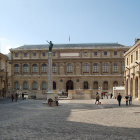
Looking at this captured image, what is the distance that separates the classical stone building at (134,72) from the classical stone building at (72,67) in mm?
17376

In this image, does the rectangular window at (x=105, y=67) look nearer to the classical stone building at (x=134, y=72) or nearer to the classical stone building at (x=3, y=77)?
the classical stone building at (x=134, y=72)

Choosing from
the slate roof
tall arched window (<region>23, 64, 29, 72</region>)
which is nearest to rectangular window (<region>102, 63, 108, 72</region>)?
the slate roof

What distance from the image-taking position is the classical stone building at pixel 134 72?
32.6 metres

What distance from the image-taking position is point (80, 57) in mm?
59156

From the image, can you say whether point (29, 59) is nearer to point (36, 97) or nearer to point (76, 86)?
point (76, 86)

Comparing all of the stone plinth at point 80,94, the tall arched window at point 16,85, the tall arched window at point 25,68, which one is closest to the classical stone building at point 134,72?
the stone plinth at point 80,94

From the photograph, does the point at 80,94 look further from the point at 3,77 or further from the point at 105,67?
the point at 105,67

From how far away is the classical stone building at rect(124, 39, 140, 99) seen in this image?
107 ft

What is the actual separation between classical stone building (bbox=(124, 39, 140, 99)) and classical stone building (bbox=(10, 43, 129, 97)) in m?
17.4

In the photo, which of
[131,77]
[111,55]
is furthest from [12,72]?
[131,77]

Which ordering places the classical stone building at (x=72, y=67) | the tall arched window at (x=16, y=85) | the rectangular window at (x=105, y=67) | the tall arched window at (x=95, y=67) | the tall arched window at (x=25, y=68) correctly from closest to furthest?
the classical stone building at (x=72, y=67)
the rectangular window at (x=105, y=67)
the tall arched window at (x=95, y=67)
the tall arched window at (x=16, y=85)
the tall arched window at (x=25, y=68)

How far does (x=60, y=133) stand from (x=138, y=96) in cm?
2503

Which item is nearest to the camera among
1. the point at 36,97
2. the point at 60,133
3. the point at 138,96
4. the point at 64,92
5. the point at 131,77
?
the point at 60,133

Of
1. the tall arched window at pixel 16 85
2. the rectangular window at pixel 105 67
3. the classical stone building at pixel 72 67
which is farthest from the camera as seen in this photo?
the tall arched window at pixel 16 85
